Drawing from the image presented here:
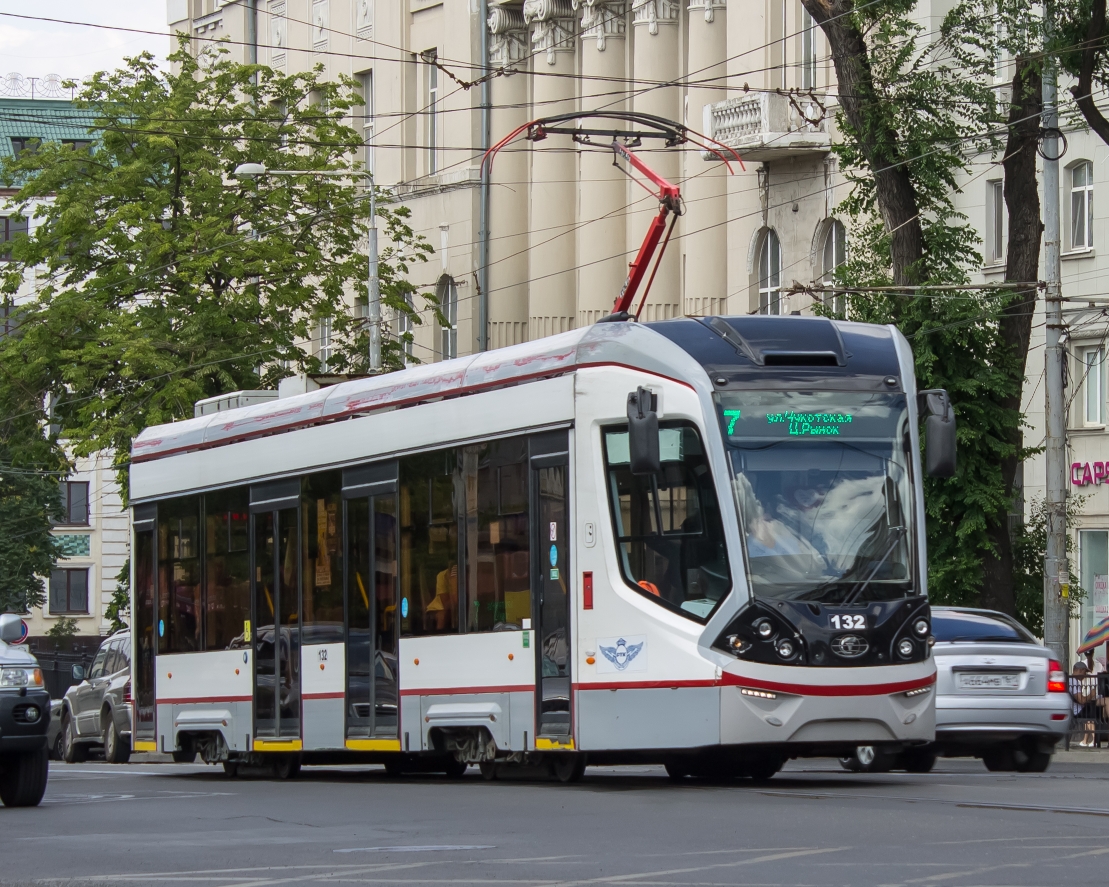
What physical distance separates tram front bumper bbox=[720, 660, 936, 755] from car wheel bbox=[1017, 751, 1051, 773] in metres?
5.05

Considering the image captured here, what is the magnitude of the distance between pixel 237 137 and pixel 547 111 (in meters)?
7.44

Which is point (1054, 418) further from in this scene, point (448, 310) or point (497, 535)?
point (448, 310)

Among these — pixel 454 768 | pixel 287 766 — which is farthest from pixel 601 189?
pixel 454 768

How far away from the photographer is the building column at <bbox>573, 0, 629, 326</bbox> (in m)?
46.5

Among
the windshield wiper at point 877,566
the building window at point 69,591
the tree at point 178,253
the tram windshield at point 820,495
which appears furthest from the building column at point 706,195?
the building window at point 69,591

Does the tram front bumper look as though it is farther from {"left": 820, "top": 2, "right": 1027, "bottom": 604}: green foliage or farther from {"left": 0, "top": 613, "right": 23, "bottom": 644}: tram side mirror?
{"left": 820, "top": 2, "right": 1027, "bottom": 604}: green foliage

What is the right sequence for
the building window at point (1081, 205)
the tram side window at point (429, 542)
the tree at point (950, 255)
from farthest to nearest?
the building window at point (1081, 205), the tree at point (950, 255), the tram side window at point (429, 542)

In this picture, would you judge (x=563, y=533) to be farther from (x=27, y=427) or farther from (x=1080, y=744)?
(x=27, y=427)

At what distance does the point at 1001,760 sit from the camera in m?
20.5

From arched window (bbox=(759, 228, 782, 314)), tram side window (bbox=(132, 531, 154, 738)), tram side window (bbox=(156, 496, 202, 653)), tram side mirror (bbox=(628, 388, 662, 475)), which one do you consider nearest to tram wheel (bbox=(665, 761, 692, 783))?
tram side mirror (bbox=(628, 388, 662, 475))

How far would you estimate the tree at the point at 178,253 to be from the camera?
41.3 meters

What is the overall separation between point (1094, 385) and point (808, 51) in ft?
28.3

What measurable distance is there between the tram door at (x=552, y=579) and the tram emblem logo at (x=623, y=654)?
0.38 metres

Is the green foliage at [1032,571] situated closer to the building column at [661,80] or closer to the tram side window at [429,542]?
the tram side window at [429,542]
